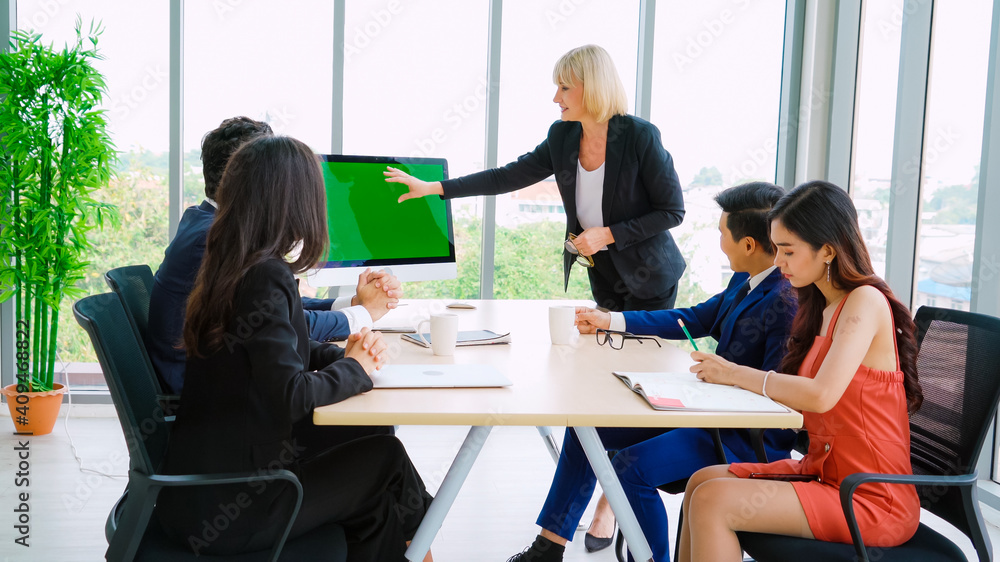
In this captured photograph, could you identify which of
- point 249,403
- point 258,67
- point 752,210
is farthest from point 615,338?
point 258,67

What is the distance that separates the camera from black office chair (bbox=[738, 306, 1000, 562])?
141 centimetres

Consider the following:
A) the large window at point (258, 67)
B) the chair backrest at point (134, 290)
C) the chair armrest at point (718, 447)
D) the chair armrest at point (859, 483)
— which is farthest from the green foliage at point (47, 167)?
the chair armrest at point (859, 483)

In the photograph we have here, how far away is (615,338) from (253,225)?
1138 millimetres

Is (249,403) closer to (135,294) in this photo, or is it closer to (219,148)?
(135,294)

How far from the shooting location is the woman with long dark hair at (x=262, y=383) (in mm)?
1337

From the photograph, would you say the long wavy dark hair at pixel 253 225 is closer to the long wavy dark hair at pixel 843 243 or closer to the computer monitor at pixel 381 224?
the computer monitor at pixel 381 224

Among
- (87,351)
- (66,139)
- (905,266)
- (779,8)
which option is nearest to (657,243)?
(905,266)

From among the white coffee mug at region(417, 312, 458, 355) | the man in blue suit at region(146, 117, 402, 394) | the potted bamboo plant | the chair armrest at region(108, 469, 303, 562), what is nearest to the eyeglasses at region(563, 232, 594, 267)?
the man in blue suit at region(146, 117, 402, 394)

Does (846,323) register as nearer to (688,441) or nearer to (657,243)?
(688,441)

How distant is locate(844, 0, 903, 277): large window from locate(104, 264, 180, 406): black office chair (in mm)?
2853

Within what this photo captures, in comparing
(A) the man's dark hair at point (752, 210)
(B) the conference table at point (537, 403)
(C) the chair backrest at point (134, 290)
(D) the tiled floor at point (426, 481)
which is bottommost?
(D) the tiled floor at point (426, 481)

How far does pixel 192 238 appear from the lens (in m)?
1.80

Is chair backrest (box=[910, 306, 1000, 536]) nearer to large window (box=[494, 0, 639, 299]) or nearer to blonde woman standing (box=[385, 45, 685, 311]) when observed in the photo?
blonde woman standing (box=[385, 45, 685, 311])

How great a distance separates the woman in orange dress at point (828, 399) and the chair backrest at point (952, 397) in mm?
52
